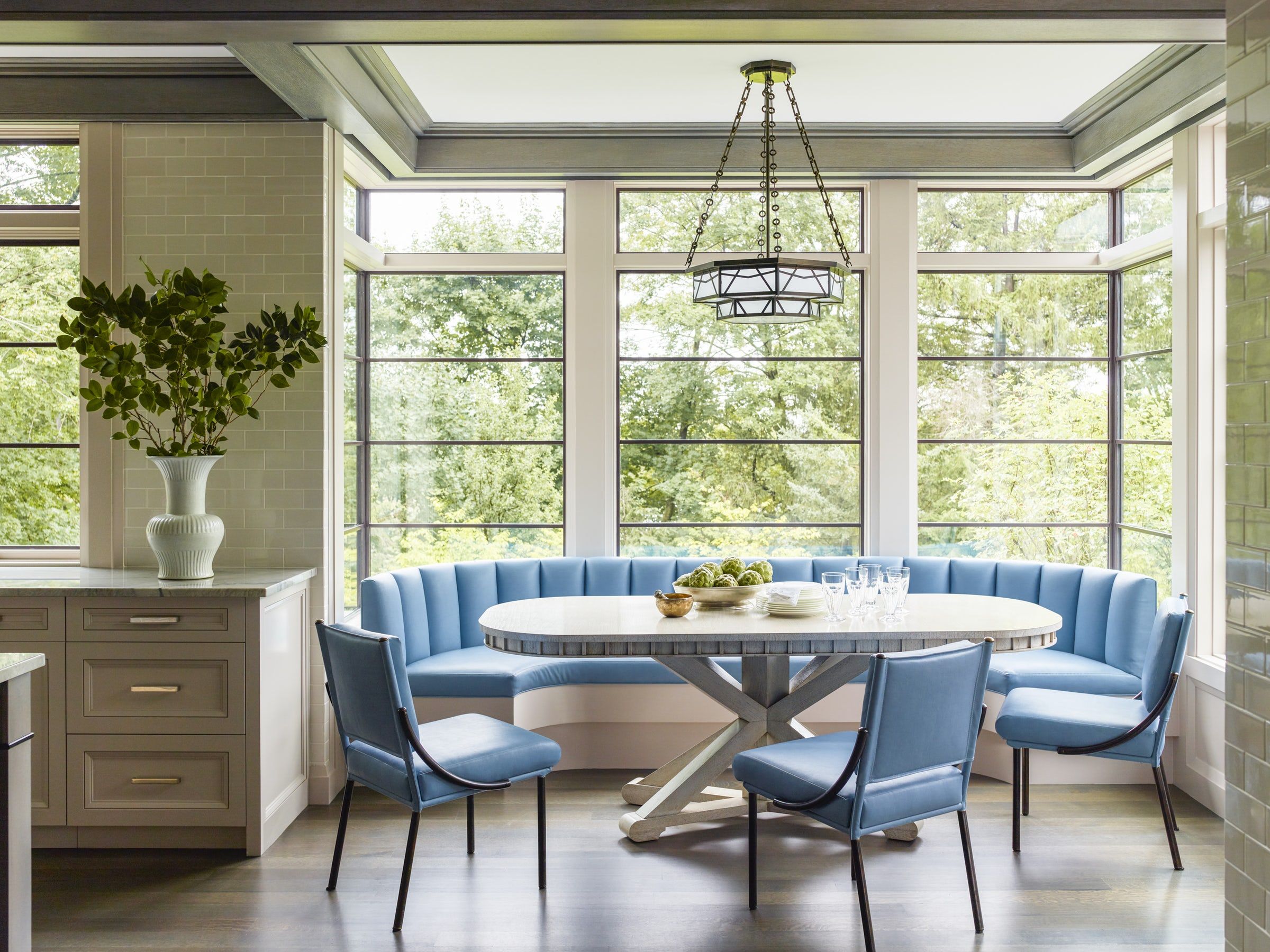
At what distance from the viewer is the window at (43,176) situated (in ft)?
13.4

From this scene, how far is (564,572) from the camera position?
15.5ft

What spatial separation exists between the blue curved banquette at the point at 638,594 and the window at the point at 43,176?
209 centimetres

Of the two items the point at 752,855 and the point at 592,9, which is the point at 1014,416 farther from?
the point at 592,9

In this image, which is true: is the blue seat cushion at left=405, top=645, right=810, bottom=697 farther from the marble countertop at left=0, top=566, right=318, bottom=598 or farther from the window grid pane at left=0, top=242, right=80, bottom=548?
the window grid pane at left=0, top=242, right=80, bottom=548

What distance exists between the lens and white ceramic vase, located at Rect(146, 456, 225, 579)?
11.5ft

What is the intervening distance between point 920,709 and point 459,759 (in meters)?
1.38

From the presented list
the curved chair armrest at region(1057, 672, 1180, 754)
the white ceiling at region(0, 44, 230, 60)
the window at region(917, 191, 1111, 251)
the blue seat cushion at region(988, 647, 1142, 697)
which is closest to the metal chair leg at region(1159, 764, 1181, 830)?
the curved chair armrest at region(1057, 672, 1180, 754)

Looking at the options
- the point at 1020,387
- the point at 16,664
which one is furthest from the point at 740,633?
the point at 1020,387

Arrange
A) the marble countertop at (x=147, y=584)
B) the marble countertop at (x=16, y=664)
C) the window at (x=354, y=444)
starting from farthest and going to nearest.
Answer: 1. the window at (x=354, y=444)
2. the marble countertop at (x=147, y=584)
3. the marble countertop at (x=16, y=664)

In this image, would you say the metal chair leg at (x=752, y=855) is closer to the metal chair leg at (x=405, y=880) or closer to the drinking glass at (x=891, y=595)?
the drinking glass at (x=891, y=595)

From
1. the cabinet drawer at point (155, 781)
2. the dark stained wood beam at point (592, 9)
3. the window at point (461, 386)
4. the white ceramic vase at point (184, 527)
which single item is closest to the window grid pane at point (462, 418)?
the window at point (461, 386)

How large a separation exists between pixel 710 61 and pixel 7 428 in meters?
3.33

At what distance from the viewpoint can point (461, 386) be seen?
16.4 ft

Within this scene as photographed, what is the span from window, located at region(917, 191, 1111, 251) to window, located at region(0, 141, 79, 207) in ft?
12.9
